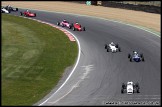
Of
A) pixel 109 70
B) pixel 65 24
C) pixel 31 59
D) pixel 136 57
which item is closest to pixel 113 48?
pixel 136 57

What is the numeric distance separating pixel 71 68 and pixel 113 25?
69.7 feet

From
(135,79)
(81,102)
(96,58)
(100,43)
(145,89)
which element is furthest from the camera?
(100,43)

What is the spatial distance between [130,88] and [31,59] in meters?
13.6

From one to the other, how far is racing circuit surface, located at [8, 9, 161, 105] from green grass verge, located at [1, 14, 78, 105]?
133 centimetres

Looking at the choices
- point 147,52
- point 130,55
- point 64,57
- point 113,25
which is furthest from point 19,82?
point 113,25

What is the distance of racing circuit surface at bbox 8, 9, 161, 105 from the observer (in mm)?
30797

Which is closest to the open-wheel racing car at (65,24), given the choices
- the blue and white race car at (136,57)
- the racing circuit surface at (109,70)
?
the racing circuit surface at (109,70)

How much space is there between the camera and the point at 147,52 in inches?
1731

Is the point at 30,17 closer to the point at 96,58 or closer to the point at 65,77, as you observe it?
the point at 96,58

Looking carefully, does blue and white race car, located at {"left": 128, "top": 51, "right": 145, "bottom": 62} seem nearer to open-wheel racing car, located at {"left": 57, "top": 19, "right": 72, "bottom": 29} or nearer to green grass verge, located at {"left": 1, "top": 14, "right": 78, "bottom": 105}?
green grass verge, located at {"left": 1, "top": 14, "right": 78, "bottom": 105}

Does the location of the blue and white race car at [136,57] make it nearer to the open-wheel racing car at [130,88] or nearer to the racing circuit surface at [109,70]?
the racing circuit surface at [109,70]

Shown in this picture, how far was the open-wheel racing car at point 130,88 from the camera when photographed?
31.2m

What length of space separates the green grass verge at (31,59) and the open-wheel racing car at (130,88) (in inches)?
→ 223

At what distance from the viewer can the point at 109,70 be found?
3775 cm
